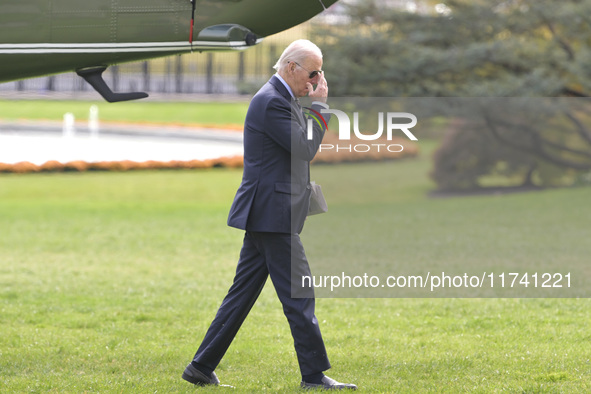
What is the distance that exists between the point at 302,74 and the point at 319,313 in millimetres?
3160

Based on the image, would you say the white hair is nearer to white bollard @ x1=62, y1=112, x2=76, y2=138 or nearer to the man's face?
the man's face

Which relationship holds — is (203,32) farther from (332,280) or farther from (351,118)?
(332,280)

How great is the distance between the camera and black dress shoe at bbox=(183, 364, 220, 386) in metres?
5.04

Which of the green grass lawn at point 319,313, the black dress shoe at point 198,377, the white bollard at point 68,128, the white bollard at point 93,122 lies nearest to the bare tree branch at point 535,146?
the green grass lawn at point 319,313

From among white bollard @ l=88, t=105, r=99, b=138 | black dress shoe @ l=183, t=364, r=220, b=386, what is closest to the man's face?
black dress shoe @ l=183, t=364, r=220, b=386

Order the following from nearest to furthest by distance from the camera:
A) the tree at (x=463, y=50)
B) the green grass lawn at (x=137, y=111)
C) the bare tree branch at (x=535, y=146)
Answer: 1. the bare tree branch at (x=535, y=146)
2. the tree at (x=463, y=50)
3. the green grass lawn at (x=137, y=111)

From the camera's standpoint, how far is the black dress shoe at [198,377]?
5035 millimetres

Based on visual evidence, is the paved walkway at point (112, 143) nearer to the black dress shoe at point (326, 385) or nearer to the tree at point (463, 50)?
the tree at point (463, 50)

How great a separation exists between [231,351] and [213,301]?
6.13 ft

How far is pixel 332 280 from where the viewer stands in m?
5.37

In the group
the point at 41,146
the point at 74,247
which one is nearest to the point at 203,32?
the point at 74,247

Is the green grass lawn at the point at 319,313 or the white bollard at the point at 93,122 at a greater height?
the green grass lawn at the point at 319,313

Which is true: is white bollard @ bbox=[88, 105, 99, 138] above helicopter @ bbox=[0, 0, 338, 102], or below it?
below

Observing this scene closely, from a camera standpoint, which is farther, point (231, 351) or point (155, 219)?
point (155, 219)
